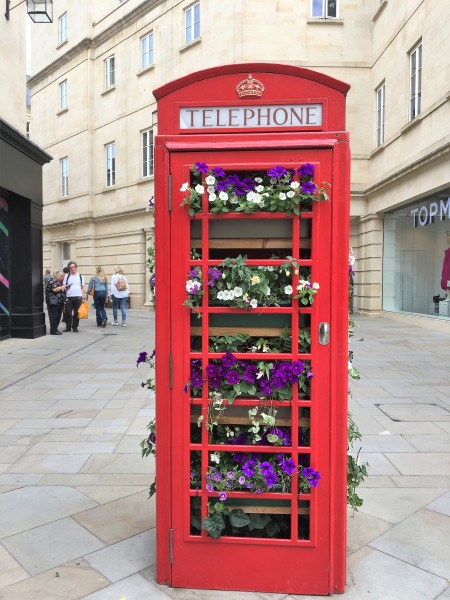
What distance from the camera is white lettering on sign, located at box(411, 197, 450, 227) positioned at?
1225 cm

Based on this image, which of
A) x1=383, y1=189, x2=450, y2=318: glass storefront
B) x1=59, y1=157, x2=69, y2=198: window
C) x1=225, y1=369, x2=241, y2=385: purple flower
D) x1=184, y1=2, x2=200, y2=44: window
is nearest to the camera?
x1=225, y1=369, x2=241, y2=385: purple flower

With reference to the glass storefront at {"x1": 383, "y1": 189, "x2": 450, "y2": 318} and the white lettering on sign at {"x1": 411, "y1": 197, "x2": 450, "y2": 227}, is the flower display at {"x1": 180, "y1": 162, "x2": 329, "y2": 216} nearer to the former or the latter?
the glass storefront at {"x1": 383, "y1": 189, "x2": 450, "y2": 318}

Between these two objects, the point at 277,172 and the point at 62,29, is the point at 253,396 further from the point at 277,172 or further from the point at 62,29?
the point at 62,29

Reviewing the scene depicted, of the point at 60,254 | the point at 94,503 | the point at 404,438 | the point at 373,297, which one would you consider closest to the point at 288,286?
the point at 94,503

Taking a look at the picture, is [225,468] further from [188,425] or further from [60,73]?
[60,73]

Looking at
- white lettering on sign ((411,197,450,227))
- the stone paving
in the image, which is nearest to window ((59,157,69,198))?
white lettering on sign ((411,197,450,227))

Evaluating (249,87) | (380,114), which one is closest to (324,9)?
(380,114)

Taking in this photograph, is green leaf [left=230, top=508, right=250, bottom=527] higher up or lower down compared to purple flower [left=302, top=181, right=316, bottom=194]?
lower down

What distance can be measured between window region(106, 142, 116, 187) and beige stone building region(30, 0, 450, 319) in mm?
49

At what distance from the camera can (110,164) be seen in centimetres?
2259

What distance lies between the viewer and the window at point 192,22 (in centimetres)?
1803

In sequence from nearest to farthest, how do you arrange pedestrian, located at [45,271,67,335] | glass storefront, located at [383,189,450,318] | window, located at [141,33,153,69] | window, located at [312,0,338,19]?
pedestrian, located at [45,271,67,335], glass storefront, located at [383,189,450,318], window, located at [312,0,338,19], window, located at [141,33,153,69]

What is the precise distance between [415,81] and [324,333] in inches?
525

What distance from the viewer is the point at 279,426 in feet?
7.80
